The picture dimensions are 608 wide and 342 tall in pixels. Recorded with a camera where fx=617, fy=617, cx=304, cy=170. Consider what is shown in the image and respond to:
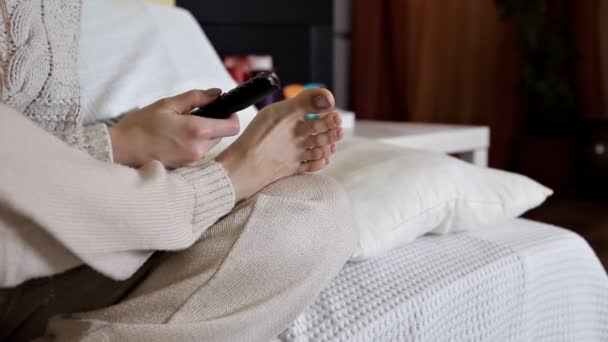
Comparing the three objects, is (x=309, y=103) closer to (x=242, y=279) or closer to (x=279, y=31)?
(x=242, y=279)

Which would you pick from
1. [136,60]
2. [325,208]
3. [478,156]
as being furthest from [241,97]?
[478,156]

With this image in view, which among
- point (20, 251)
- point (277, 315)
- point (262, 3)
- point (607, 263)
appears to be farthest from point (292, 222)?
point (262, 3)

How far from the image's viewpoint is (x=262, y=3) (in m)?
1.90

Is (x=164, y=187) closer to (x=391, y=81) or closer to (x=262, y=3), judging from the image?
(x=262, y=3)

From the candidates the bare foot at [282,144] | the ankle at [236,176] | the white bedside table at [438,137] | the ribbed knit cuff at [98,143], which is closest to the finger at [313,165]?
the bare foot at [282,144]

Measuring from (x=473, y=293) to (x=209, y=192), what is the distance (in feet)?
1.14

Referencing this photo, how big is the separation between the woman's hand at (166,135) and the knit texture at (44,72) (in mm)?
26

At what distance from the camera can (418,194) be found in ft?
2.61

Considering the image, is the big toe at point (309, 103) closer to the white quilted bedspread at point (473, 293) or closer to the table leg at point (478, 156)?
the white quilted bedspread at point (473, 293)

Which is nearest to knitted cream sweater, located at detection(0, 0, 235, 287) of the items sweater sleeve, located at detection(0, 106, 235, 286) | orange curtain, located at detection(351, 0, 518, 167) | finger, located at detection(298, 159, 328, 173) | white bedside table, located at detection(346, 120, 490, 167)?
sweater sleeve, located at detection(0, 106, 235, 286)

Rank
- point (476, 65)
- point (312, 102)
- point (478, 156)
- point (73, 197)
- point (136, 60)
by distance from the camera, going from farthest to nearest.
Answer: point (476, 65) → point (478, 156) → point (136, 60) → point (312, 102) → point (73, 197)

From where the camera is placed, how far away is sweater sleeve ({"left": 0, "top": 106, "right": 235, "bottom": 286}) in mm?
458

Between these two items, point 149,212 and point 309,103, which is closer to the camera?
point 149,212

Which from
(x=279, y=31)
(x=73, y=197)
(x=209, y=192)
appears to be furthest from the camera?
(x=279, y=31)
